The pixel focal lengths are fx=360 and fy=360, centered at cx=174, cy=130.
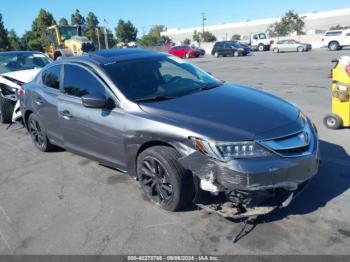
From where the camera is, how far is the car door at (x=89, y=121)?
13.9 feet

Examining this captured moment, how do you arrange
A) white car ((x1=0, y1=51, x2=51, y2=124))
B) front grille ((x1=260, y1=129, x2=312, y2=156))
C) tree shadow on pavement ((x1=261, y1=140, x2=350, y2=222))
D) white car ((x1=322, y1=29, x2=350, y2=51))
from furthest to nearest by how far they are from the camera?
1. white car ((x1=322, y1=29, x2=350, y2=51))
2. white car ((x1=0, y1=51, x2=51, y2=124))
3. tree shadow on pavement ((x1=261, y1=140, x2=350, y2=222))
4. front grille ((x1=260, y1=129, x2=312, y2=156))

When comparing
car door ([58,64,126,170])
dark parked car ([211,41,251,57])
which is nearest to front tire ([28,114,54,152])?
car door ([58,64,126,170])

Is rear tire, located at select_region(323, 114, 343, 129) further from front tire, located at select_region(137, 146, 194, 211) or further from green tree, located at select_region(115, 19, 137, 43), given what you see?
green tree, located at select_region(115, 19, 137, 43)

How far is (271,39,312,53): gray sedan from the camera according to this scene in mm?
37438

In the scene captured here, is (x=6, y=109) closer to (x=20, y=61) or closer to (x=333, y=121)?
(x=20, y=61)

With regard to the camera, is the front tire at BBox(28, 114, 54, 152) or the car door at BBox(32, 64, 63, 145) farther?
the front tire at BBox(28, 114, 54, 152)

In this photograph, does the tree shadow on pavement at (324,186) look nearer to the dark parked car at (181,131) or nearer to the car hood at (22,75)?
the dark parked car at (181,131)

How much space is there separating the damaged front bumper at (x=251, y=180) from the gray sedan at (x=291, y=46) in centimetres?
3703

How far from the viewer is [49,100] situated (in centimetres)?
545

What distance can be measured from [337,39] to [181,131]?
35640 millimetres

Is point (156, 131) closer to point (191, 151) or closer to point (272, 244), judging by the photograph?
point (191, 151)

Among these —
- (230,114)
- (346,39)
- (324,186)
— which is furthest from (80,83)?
(346,39)

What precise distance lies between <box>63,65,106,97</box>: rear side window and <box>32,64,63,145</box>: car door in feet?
0.85

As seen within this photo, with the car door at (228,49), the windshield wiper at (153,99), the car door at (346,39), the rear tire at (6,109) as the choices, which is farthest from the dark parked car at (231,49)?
the windshield wiper at (153,99)
